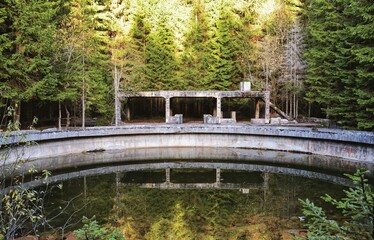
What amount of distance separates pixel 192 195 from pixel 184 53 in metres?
25.4

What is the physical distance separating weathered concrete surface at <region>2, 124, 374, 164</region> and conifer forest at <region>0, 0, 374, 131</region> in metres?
1.96

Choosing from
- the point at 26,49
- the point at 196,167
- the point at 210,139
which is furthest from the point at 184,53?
the point at 196,167

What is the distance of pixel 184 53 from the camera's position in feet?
127

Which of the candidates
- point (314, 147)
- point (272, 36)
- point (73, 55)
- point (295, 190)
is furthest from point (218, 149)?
point (272, 36)

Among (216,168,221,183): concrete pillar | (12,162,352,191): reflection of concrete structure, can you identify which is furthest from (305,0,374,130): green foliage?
(216,168,221,183): concrete pillar

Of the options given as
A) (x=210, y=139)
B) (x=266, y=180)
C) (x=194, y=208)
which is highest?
(x=210, y=139)

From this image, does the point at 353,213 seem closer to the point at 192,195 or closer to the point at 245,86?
the point at 192,195

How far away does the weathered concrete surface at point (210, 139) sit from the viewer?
72.0 feet

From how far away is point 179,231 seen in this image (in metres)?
11.5

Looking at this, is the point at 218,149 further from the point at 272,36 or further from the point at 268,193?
the point at 272,36

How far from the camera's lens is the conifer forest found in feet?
74.1

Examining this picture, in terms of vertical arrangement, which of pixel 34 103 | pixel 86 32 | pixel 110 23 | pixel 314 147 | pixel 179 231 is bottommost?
pixel 179 231

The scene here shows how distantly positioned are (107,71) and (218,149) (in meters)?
14.2

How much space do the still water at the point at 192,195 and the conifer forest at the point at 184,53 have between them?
655cm
